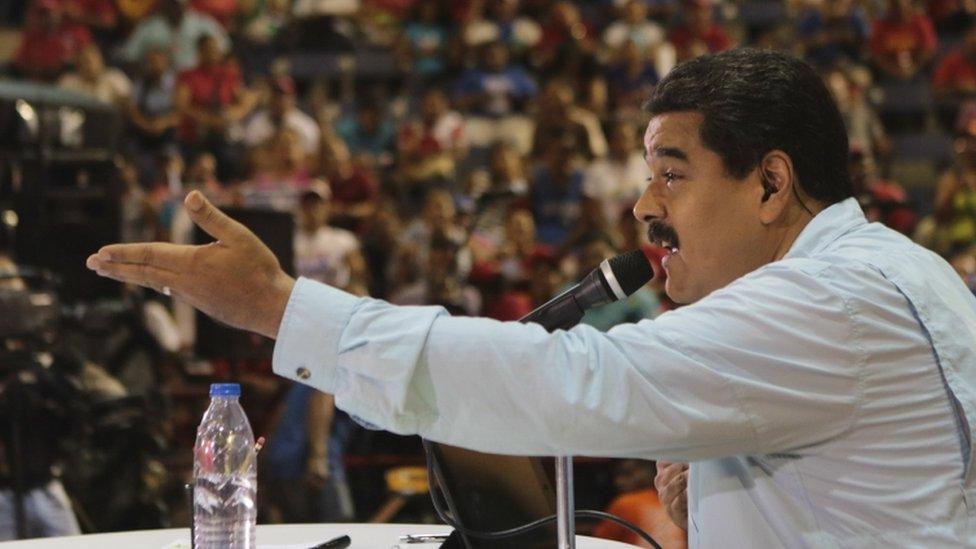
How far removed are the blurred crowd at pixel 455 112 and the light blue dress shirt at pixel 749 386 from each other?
193 inches

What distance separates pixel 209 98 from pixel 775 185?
7969 mm

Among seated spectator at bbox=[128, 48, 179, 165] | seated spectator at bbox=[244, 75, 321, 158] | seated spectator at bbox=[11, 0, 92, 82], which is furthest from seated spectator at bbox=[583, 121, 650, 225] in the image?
seated spectator at bbox=[11, 0, 92, 82]

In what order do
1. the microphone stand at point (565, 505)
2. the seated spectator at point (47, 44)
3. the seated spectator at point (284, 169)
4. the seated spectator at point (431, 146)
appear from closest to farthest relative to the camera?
the microphone stand at point (565, 505)
the seated spectator at point (284, 169)
the seated spectator at point (431, 146)
the seated spectator at point (47, 44)

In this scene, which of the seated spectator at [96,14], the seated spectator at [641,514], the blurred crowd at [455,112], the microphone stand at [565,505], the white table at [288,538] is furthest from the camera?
the seated spectator at [96,14]

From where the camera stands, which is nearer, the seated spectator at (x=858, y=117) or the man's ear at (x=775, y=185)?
the man's ear at (x=775, y=185)

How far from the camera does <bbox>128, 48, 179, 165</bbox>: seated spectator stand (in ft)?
30.1

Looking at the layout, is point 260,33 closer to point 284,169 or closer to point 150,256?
point 284,169

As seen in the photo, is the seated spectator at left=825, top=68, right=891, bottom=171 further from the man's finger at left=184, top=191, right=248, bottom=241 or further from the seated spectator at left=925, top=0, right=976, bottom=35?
the man's finger at left=184, top=191, right=248, bottom=241

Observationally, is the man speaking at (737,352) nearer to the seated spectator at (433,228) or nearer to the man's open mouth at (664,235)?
the man's open mouth at (664,235)

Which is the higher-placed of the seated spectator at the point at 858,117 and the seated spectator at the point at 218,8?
the seated spectator at the point at 218,8

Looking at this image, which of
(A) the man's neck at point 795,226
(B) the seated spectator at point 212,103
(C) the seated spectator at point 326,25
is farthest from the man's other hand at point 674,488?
(C) the seated spectator at point 326,25

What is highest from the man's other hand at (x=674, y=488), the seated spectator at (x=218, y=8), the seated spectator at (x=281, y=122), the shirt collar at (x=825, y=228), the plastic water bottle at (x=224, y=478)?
the seated spectator at (x=218, y=8)

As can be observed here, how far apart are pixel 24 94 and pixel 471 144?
4.14m

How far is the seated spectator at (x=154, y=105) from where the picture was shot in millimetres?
9164
